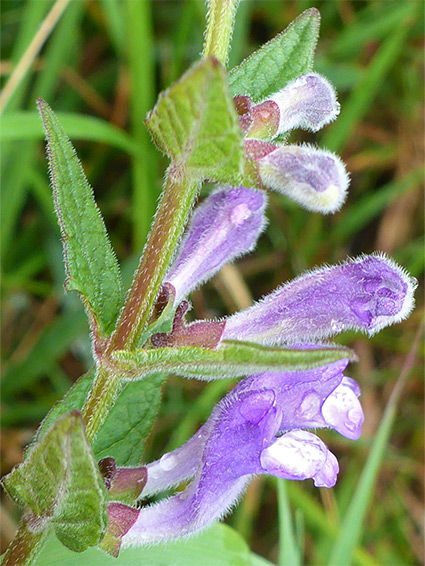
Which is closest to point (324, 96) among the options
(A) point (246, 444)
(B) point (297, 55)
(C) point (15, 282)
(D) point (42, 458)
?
(B) point (297, 55)

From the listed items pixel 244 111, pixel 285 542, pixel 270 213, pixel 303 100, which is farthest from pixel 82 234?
pixel 270 213

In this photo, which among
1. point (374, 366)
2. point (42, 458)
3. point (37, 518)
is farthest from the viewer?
point (374, 366)

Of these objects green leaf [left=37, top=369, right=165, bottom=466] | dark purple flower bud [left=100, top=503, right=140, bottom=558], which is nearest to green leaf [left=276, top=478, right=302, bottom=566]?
green leaf [left=37, top=369, right=165, bottom=466]

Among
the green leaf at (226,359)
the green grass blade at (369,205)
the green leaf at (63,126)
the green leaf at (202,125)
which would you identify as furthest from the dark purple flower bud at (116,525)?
the green grass blade at (369,205)

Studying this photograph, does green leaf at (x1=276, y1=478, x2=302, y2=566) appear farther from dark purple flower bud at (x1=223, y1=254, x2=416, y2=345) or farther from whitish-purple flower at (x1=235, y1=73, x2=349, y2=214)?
whitish-purple flower at (x1=235, y1=73, x2=349, y2=214)

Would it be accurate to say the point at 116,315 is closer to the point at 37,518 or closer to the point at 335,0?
the point at 37,518
